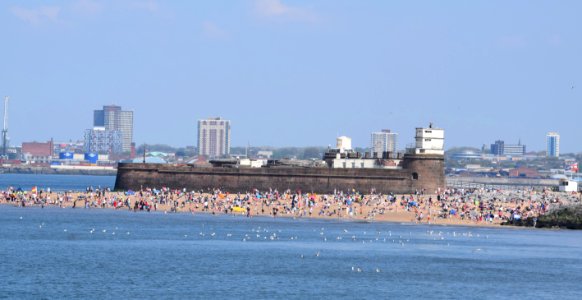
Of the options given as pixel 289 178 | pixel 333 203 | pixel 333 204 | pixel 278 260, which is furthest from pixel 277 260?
pixel 289 178

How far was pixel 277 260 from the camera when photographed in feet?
178

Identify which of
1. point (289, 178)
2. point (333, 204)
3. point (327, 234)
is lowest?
point (327, 234)

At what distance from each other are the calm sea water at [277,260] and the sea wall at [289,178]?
55.2 ft

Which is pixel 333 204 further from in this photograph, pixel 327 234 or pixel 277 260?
pixel 277 260

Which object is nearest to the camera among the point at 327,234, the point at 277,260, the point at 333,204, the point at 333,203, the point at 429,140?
the point at 277,260

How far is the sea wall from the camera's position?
95.4 metres

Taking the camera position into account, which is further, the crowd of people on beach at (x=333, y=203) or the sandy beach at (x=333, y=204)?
the crowd of people on beach at (x=333, y=203)

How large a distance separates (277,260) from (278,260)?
0.04 metres

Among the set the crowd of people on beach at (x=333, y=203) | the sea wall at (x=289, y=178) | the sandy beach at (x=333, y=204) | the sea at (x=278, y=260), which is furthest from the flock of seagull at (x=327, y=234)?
the sea wall at (x=289, y=178)

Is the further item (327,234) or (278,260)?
(327,234)

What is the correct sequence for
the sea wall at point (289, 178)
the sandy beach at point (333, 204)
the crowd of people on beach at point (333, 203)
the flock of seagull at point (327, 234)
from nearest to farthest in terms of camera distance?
the flock of seagull at point (327, 234)
the sandy beach at point (333, 204)
the crowd of people on beach at point (333, 203)
the sea wall at point (289, 178)

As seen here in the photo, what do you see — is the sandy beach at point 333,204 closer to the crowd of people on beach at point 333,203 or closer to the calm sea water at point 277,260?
the crowd of people on beach at point 333,203

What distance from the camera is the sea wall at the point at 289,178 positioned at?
95375 mm

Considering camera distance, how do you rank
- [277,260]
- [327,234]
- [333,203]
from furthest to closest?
[333,203] < [327,234] < [277,260]
